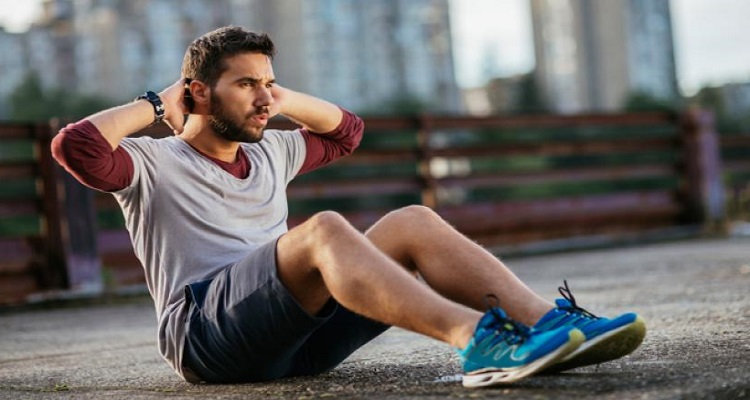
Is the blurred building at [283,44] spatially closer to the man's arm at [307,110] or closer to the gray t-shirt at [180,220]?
the man's arm at [307,110]

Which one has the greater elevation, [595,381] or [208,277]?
[208,277]

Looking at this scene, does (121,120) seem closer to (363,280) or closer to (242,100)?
(242,100)

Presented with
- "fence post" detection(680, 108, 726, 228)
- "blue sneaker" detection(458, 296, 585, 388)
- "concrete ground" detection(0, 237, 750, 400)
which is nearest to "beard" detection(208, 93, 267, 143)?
"concrete ground" detection(0, 237, 750, 400)

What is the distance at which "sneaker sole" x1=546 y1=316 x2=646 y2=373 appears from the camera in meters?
2.46

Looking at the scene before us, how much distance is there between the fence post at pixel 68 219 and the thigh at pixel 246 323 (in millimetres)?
4789

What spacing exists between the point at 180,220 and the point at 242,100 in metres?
0.35

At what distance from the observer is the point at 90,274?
7586mm

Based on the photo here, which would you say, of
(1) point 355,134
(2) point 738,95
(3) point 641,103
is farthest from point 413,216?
(2) point 738,95

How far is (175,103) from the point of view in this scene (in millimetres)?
3092

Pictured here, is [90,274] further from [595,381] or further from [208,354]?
[595,381]

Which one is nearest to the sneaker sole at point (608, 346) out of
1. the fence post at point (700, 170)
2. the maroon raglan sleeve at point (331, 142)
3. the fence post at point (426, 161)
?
the maroon raglan sleeve at point (331, 142)

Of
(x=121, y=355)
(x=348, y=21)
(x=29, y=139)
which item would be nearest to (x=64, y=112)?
→ (x=348, y=21)

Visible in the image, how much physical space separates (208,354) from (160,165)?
1.61 feet

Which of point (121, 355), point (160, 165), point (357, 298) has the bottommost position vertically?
point (121, 355)
